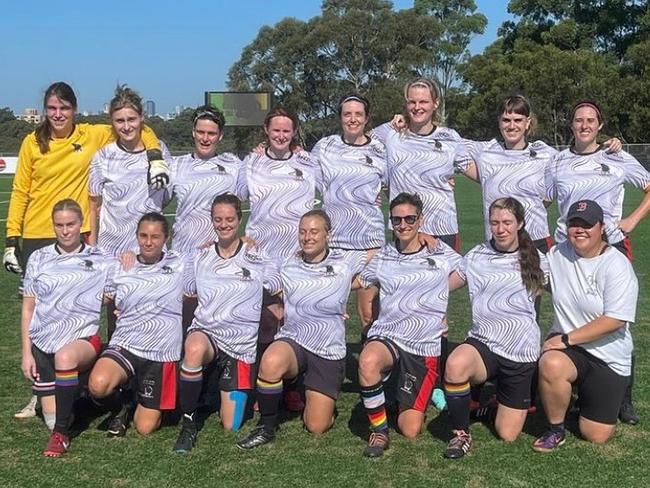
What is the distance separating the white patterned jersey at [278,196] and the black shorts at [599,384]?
1895 mm

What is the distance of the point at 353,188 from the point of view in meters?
5.36

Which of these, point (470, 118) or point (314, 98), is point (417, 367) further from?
point (314, 98)

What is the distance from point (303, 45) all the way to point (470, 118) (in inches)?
645

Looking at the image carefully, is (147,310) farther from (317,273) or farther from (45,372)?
(317,273)

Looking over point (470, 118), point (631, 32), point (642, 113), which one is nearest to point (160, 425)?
point (642, 113)

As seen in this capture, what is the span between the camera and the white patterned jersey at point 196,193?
5.16m

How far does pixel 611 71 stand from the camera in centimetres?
3925

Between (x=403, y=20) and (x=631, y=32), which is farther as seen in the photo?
(x=403, y=20)

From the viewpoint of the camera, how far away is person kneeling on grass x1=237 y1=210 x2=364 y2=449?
4.72 m

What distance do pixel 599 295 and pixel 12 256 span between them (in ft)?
11.9

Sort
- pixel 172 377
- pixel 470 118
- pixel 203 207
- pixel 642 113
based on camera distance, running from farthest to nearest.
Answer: pixel 470 118, pixel 642 113, pixel 203 207, pixel 172 377

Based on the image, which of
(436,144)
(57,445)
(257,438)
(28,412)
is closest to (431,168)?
(436,144)

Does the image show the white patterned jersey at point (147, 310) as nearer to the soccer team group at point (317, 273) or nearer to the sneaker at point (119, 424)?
the soccer team group at point (317, 273)

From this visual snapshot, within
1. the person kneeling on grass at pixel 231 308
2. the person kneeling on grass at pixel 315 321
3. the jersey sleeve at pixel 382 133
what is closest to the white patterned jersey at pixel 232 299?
the person kneeling on grass at pixel 231 308
